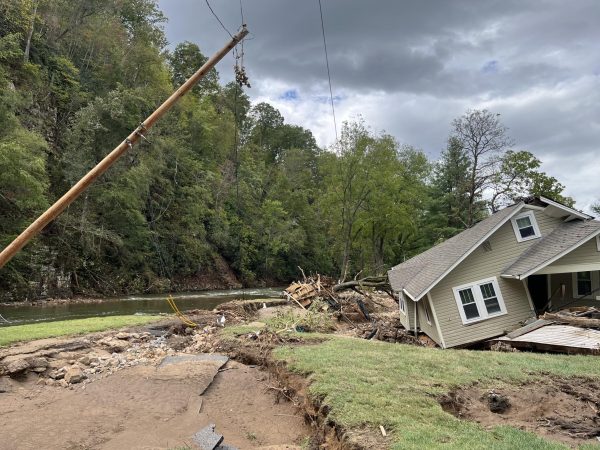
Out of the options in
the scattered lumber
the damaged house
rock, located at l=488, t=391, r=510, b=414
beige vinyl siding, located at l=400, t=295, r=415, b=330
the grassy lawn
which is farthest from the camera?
the scattered lumber

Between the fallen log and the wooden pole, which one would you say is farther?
the fallen log

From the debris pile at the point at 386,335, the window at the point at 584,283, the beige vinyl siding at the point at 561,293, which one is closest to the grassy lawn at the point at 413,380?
the debris pile at the point at 386,335

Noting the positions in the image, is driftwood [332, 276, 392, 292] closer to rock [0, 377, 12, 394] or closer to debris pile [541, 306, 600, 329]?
debris pile [541, 306, 600, 329]

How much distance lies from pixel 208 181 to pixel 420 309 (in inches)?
1524

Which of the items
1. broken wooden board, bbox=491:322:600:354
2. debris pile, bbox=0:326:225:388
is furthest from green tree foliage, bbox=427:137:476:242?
debris pile, bbox=0:326:225:388

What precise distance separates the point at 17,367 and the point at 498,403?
10.4m

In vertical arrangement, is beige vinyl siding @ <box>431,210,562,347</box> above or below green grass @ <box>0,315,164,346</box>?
below

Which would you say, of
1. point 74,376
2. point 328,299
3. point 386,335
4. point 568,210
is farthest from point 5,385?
point 568,210

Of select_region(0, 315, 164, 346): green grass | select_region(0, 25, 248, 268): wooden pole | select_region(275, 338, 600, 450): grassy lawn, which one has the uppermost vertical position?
select_region(0, 25, 248, 268): wooden pole

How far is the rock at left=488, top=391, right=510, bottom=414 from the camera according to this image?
292 inches

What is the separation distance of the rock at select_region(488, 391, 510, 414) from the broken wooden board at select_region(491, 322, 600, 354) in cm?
614

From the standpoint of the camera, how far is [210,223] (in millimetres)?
51531

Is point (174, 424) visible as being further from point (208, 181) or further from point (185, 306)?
point (208, 181)

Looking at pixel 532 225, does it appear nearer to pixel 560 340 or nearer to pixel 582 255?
pixel 582 255
